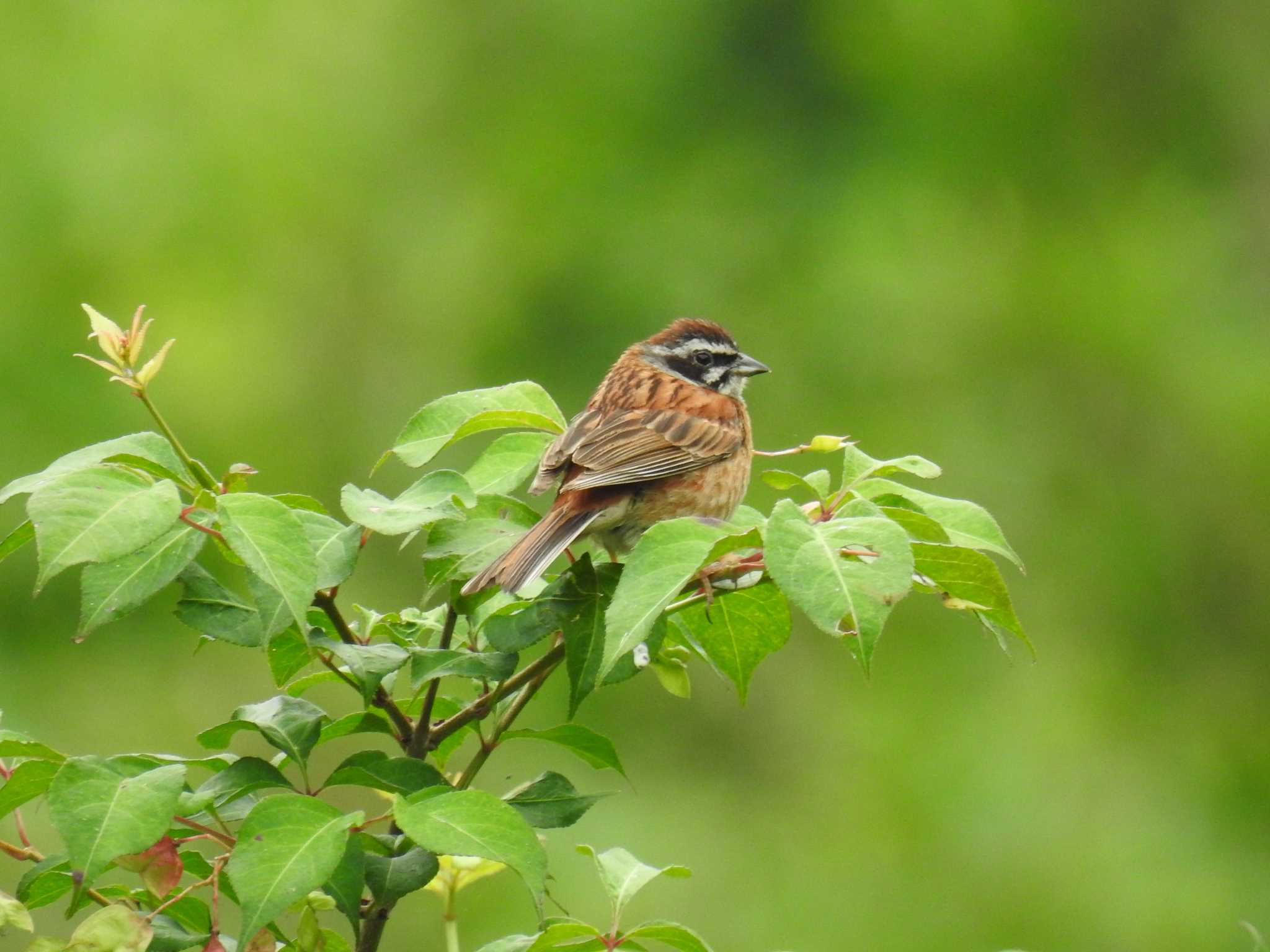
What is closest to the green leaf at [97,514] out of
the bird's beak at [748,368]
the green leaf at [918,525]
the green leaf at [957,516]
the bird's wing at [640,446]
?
the green leaf at [918,525]

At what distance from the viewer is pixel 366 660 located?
2.04 m

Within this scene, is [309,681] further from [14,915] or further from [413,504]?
[14,915]

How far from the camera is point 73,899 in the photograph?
1821 mm

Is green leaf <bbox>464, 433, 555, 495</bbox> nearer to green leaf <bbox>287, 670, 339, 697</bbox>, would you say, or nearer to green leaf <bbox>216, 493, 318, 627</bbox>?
green leaf <bbox>287, 670, 339, 697</bbox>

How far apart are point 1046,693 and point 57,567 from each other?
8984 millimetres

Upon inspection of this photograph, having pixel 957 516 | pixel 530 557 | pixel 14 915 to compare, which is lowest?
pixel 14 915

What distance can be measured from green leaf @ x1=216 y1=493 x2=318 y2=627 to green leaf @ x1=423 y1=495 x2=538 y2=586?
275mm

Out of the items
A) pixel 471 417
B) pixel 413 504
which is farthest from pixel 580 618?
pixel 471 417

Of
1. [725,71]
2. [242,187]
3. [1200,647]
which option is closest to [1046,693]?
[1200,647]

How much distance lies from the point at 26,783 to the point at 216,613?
307 millimetres

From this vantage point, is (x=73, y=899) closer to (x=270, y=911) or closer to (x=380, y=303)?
(x=270, y=911)

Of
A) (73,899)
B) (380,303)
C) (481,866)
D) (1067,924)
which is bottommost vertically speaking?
(1067,924)

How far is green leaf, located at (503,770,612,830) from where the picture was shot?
7.32 ft

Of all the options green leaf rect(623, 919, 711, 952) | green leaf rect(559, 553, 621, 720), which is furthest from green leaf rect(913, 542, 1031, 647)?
green leaf rect(623, 919, 711, 952)
